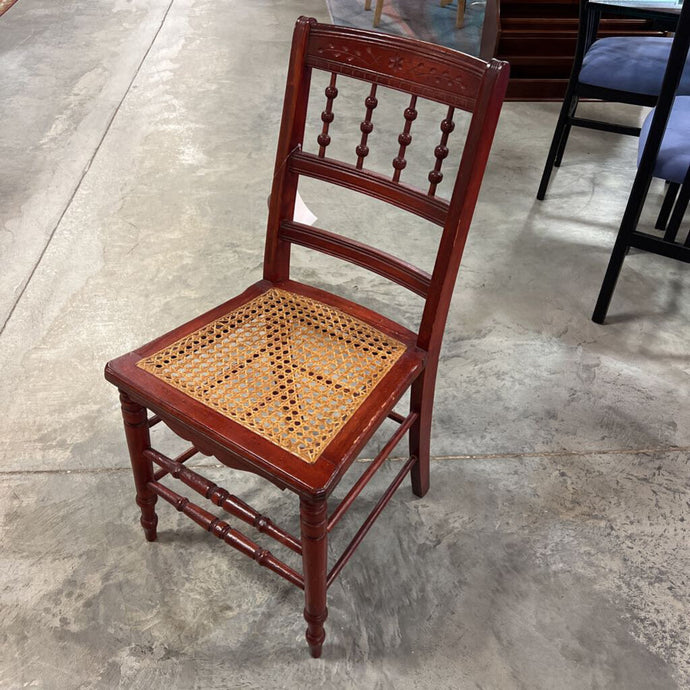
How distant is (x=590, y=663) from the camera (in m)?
1.33

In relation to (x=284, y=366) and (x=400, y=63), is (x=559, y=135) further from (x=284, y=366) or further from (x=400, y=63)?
(x=284, y=366)

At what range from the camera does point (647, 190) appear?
2.03 metres

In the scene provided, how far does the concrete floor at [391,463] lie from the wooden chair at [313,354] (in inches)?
6.7

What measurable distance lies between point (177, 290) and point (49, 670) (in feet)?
4.27

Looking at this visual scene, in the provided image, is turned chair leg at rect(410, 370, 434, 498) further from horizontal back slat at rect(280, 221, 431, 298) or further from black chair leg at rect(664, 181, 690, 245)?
black chair leg at rect(664, 181, 690, 245)

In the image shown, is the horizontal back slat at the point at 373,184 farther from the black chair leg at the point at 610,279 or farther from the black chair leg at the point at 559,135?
the black chair leg at the point at 559,135

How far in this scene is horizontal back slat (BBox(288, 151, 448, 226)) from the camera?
4.08 feet

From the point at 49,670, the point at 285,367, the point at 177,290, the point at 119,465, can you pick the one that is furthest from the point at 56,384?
the point at 285,367

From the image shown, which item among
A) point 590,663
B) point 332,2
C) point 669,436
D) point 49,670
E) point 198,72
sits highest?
point 332,2

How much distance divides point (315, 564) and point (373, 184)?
0.72 meters

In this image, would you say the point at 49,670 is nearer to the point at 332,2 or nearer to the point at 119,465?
the point at 119,465

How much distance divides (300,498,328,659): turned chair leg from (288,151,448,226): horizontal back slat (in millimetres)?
559

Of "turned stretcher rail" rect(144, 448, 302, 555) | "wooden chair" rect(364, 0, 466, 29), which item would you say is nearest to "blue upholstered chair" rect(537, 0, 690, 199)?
"turned stretcher rail" rect(144, 448, 302, 555)

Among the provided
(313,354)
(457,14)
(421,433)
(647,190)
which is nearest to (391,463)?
(421,433)
